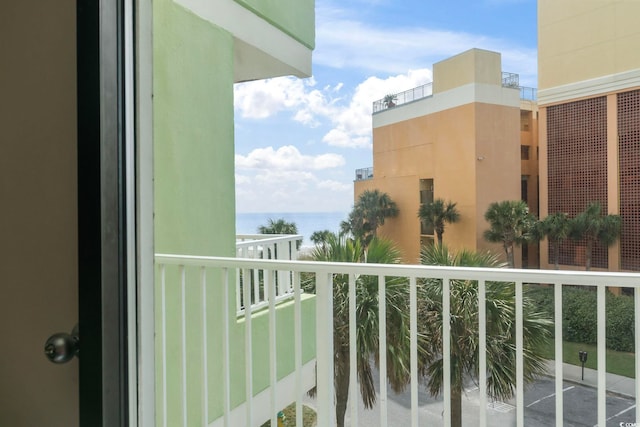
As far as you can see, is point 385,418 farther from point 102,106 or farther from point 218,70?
point 218,70

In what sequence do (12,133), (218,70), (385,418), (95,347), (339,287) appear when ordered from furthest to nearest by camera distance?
(218,70), (339,287), (385,418), (12,133), (95,347)

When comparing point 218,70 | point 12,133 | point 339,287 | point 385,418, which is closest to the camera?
point 12,133

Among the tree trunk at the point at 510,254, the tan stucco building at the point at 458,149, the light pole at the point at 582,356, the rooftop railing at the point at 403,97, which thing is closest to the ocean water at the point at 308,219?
the tan stucco building at the point at 458,149

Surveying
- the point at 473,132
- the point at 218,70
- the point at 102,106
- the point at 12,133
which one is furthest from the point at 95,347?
the point at 218,70

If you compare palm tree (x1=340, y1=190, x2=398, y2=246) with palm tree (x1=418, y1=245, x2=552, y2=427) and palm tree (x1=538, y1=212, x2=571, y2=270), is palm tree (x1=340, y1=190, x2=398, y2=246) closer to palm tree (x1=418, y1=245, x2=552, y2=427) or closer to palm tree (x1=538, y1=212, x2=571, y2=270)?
palm tree (x1=418, y1=245, x2=552, y2=427)

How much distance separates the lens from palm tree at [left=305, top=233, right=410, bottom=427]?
1727 mm

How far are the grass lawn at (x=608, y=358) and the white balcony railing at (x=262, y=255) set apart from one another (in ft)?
3.64

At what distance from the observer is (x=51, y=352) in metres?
0.76

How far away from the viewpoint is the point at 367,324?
6.32 feet

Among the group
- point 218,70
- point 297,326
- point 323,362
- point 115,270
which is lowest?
point 323,362

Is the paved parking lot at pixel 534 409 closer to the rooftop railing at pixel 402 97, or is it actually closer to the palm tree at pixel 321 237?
the palm tree at pixel 321 237

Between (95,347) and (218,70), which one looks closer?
(95,347)

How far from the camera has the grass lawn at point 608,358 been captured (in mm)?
1329

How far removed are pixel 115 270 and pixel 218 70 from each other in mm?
1827
